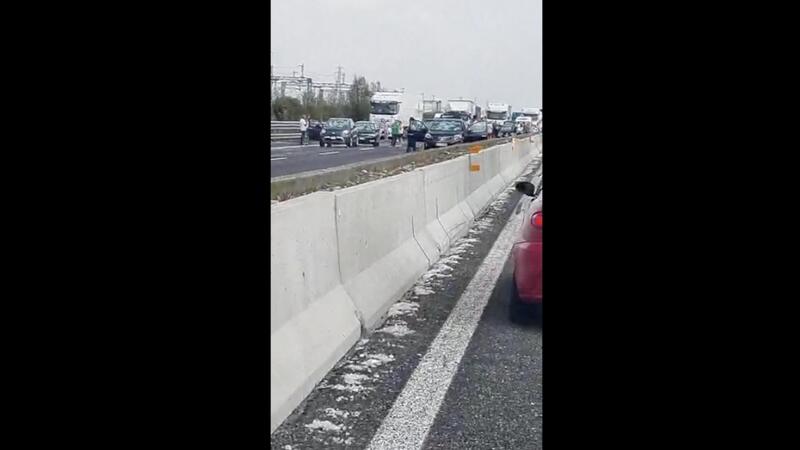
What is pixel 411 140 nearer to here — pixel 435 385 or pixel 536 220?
pixel 536 220

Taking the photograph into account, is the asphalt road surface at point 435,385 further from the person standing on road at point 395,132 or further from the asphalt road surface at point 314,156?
the person standing on road at point 395,132

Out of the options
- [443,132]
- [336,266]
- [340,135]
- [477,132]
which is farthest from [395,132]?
[336,266]

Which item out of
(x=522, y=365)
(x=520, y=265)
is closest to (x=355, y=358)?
(x=522, y=365)

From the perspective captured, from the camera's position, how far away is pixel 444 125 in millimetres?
45969

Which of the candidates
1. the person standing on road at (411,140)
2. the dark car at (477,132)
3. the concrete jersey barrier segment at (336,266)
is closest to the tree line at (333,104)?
the concrete jersey barrier segment at (336,266)

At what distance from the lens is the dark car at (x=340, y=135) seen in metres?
29.4

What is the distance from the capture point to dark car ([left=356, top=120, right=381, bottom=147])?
3679cm

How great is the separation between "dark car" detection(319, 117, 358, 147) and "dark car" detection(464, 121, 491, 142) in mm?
11376

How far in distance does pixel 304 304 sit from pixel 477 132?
144ft

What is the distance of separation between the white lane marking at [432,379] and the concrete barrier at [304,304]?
0.48m
